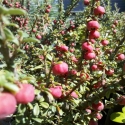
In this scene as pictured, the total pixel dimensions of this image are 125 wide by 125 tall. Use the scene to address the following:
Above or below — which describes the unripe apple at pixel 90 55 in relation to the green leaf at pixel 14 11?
below

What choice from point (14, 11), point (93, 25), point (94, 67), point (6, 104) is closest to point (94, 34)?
point (93, 25)

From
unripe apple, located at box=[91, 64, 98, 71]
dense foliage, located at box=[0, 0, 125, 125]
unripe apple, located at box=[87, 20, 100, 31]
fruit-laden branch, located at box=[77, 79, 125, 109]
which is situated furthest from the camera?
unripe apple, located at box=[91, 64, 98, 71]

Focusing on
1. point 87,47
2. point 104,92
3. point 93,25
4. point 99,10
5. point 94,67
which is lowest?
point 104,92

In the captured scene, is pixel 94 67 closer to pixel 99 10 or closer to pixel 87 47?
Answer: pixel 87 47

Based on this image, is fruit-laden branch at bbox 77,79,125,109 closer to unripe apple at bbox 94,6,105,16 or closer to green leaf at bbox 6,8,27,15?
unripe apple at bbox 94,6,105,16

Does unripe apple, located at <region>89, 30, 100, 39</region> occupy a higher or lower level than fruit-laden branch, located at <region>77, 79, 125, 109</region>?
higher

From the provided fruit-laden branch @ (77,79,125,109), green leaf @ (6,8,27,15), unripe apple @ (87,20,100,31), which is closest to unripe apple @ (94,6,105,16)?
unripe apple @ (87,20,100,31)

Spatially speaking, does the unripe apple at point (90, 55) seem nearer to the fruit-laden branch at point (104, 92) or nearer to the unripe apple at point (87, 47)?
the unripe apple at point (87, 47)

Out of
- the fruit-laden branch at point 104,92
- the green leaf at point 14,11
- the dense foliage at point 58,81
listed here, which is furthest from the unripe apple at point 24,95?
the fruit-laden branch at point 104,92

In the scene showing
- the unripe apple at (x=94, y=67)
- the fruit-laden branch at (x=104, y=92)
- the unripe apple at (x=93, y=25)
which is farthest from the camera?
the unripe apple at (x=94, y=67)

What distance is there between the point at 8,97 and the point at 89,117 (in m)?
1.00

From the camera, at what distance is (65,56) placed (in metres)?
1.62

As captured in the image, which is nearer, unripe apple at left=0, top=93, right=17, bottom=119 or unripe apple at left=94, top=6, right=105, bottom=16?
unripe apple at left=0, top=93, right=17, bottom=119

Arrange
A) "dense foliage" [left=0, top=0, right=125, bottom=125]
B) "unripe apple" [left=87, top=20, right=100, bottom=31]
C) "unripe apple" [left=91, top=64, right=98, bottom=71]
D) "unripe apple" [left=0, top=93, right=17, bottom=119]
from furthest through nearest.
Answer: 1. "unripe apple" [left=91, top=64, right=98, bottom=71]
2. "unripe apple" [left=87, top=20, right=100, bottom=31]
3. "dense foliage" [left=0, top=0, right=125, bottom=125]
4. "unripe apple" [left=0, top=93, right=17, bottom=119]
